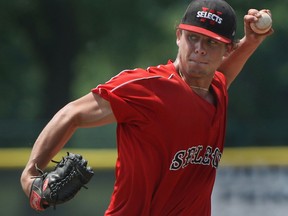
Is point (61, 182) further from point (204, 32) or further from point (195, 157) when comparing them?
point (204, 32)

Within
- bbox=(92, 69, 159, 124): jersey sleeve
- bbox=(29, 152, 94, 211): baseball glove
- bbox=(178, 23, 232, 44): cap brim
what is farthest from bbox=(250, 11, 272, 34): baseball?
bbox=(29, 152, 94, 211): baseball glove

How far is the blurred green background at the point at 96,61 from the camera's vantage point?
6.76 metres

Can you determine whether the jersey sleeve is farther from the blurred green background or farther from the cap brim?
the blurred green background

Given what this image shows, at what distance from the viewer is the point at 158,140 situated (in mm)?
3729

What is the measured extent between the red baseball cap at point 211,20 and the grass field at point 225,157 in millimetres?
2896

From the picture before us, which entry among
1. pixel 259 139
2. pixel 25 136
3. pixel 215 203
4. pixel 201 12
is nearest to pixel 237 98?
pixel 259 139

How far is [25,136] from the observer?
667cm

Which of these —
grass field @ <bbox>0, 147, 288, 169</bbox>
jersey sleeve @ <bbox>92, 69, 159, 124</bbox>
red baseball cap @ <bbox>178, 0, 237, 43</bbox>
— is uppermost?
red baseball cap @ <bbox>178, 0, 237, 43</bbox>

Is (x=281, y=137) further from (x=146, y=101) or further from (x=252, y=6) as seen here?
(x=146, y=101)

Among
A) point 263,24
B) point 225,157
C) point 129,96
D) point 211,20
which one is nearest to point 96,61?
point 225,157

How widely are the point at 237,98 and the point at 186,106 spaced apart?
3320 mm

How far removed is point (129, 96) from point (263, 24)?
3.12 feet

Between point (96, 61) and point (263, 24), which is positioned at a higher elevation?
point (263, 24)

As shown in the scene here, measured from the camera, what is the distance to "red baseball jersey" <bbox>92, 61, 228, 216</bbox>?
367 cm
